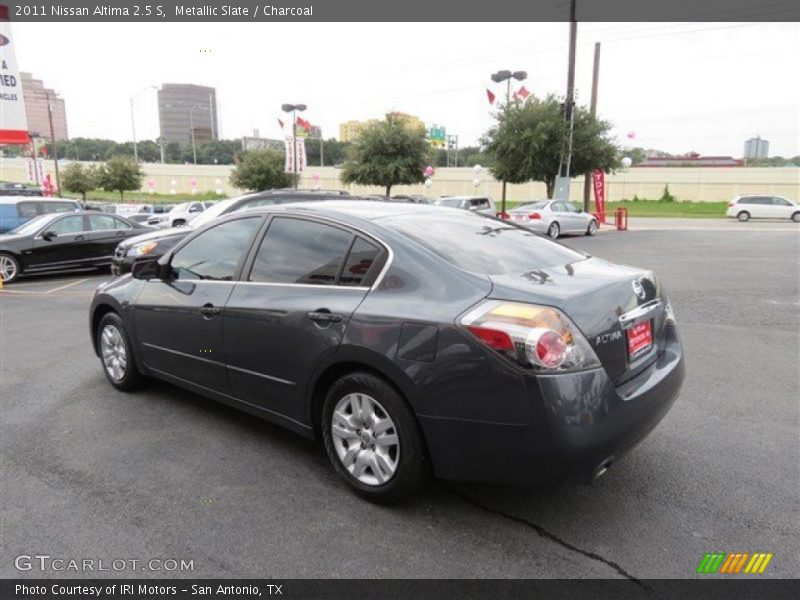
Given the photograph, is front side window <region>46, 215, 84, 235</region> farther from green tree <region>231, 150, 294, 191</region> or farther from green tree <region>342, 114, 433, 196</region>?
green tree <region>231, 150, 294, 191</region>

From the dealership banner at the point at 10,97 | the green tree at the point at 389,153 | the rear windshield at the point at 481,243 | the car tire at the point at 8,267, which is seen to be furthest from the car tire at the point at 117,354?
the green tree at the point at 389,153

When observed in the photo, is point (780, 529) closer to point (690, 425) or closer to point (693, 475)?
point (693, 475)

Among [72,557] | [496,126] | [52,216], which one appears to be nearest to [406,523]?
[72,557]

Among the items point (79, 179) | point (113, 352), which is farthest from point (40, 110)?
point (113, 352)

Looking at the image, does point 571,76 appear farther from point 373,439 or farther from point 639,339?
point 373,439

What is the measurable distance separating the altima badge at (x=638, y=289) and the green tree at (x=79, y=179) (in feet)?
180

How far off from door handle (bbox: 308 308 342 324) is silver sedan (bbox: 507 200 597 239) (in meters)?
18.4

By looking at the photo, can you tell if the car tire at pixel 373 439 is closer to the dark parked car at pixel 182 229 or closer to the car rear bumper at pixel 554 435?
the car rear bumper at pixel 554 435

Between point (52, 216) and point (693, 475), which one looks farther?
point (52, 216)

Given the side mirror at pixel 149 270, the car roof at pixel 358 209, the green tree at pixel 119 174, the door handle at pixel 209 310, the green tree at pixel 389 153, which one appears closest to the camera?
the car roof at pixel 358 209

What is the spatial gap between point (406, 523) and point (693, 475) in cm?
172

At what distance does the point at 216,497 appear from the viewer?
10.6 feet

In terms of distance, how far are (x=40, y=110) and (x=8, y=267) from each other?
96.4 meters

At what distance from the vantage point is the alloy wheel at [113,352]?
478 centimetres
